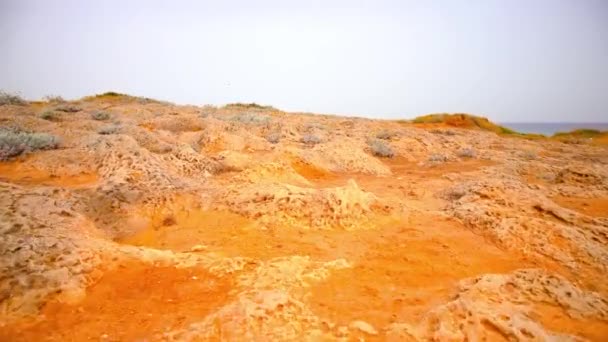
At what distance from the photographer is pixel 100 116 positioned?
33.3 feet

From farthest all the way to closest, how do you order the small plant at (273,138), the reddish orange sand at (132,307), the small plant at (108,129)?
the small plant at (273,138)
the small plant at (108,129)
the reddish orange sand at (132,307)

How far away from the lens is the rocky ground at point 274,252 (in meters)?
2.83

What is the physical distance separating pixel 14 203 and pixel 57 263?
1.10 m

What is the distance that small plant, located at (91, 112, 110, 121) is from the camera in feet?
32.8

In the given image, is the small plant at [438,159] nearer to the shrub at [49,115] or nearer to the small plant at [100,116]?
the small plant at [100,116]

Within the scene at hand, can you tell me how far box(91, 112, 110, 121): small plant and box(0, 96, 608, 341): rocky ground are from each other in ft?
9.07

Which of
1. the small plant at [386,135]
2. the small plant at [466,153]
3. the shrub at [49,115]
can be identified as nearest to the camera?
the shrub at [49,115]

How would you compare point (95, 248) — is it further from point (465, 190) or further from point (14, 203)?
point (465, 190)

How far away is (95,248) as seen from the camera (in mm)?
3605

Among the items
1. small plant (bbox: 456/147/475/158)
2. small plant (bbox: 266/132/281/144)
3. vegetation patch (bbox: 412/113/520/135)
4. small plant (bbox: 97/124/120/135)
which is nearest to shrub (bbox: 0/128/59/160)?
small plant (bbox: 97/124/120/135)

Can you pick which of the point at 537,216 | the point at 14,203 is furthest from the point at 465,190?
the point at 14,203

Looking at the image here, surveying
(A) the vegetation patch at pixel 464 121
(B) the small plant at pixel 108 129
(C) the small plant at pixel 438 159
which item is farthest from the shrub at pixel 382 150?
(A) the vegetation patch at pixel 464 121

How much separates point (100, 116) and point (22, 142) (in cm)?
441

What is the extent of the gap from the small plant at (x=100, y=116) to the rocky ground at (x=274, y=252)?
276 centimetres
